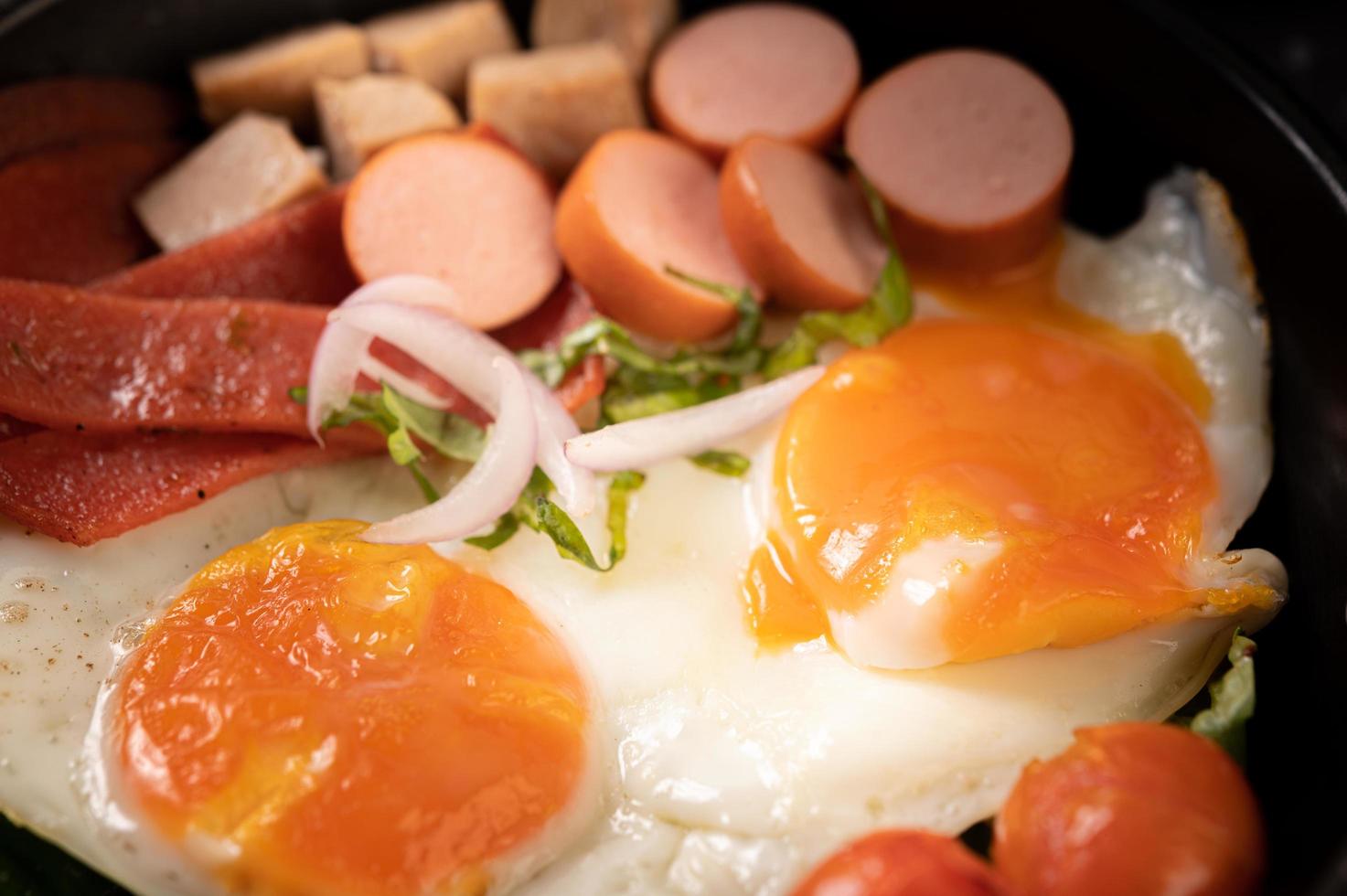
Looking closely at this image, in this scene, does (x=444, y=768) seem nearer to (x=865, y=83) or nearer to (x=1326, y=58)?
(x=865, y=83)

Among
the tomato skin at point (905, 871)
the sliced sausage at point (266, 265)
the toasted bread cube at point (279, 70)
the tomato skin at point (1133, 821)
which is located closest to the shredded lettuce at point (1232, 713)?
the tomato skin at point (1133, 821)

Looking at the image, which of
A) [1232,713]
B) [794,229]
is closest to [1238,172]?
[794,229]

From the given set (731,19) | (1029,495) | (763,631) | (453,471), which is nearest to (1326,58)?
(731,19)

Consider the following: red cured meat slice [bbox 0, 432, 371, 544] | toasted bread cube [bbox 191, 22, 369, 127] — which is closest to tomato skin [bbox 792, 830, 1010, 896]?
red cured meat slice [bbox 0, 432, 371, 544]

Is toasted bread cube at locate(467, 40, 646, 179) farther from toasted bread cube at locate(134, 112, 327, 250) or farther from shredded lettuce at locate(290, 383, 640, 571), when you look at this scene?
shredded lettuce at locate(290, 383, 640, 571)

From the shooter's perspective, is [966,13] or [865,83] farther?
[865,83]

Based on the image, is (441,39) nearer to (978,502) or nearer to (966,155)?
(966,155)
